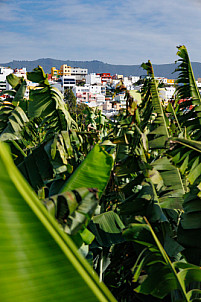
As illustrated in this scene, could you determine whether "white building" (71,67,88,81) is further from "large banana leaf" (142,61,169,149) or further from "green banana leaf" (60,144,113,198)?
"green banana leaf" (60,144,113,198)

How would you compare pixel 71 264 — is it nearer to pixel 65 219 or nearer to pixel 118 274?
pixel 65 219

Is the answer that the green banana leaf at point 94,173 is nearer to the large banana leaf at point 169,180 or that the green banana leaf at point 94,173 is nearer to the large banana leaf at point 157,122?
the large banana leaf at point 169,180

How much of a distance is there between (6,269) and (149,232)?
1.61 meters

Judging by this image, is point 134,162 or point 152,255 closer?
point 152,255

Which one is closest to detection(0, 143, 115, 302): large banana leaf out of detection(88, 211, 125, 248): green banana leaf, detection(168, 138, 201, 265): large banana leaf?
detection(168, 138, 201, 265): large banana leaf

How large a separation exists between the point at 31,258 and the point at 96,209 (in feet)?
8.62

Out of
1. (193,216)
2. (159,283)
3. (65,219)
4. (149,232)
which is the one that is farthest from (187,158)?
(65,219)

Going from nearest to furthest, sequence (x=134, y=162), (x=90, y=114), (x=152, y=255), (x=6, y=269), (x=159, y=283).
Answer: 1. (x=6, y=269)
2. (x=159, y=283)
3. (x=152, y=255)
4. (x=134, y=162)
5. (x=90, y=114)

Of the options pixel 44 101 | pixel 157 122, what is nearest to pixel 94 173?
pixel 157 122

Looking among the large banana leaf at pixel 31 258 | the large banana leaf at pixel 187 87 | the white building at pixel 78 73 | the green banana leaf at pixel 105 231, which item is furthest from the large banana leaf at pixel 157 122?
the white building at pixel 78 73

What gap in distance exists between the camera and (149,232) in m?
2.46

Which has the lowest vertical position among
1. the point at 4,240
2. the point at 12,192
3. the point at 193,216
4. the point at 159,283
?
the point at 159,283

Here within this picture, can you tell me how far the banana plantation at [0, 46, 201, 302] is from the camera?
1.04m

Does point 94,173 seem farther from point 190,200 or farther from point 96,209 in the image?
point 96,209
